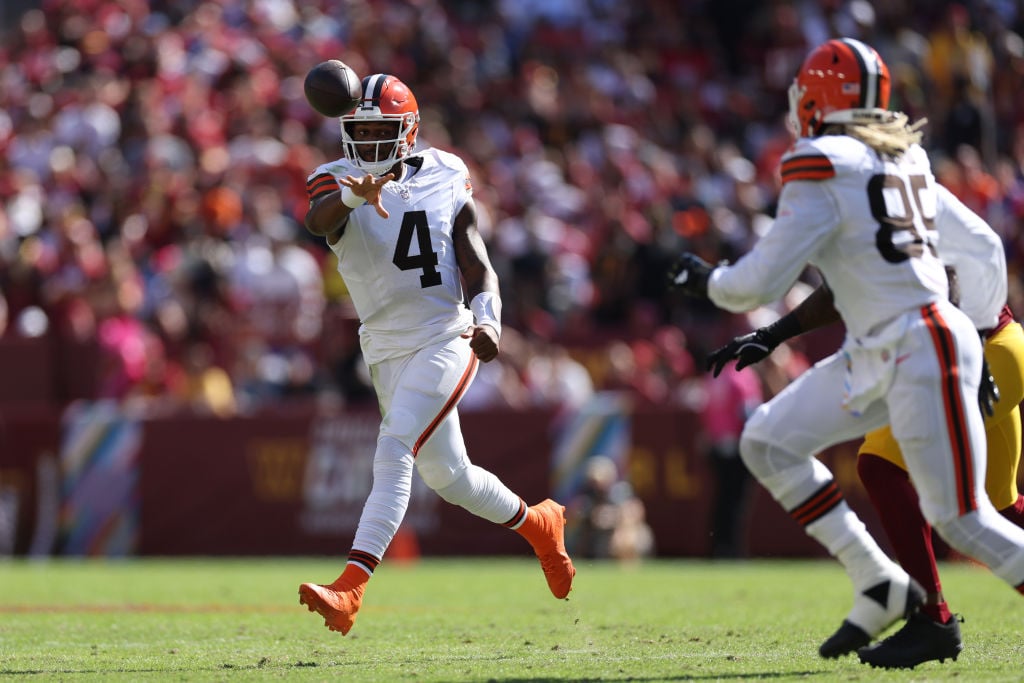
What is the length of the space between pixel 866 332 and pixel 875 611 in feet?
3.08

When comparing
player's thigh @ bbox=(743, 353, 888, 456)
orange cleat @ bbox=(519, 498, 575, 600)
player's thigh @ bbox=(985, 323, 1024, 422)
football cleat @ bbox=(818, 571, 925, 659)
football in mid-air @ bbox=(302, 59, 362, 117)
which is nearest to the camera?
football cleat @ bbox=(818, 571, 925, 659)

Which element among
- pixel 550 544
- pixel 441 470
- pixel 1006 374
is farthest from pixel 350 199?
pixel 1006 374

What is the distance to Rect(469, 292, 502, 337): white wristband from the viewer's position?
642 cm

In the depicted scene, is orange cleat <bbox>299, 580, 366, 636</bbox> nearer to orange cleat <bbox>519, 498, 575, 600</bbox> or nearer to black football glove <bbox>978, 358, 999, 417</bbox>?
orange cleat <bbox>519, 498, 575, 600</bbox>

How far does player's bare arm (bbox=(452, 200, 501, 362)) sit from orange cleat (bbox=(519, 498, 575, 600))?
3.14 ft

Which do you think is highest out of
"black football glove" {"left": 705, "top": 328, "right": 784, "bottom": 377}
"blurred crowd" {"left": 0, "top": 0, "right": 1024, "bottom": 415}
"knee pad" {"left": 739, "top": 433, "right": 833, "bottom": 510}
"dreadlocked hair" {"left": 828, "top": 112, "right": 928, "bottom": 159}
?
"dreadlocked hair" {"left": 828, "top": 112, "right": 928, "bottom": 159}

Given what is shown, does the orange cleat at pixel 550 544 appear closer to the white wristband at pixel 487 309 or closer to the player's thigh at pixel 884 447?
the white wristband at pixel 487 309

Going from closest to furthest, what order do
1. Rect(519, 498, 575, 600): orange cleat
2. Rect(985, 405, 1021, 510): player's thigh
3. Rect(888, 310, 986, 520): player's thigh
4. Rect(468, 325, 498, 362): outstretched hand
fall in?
Rect(888, 310, 986, 520): player's thigh → Rect(985, 405, 1021, 510): player's thigh → Rect(468, 325, 498, 362): outstretched hand → Rect(519, 498, 575, 600): orange cleat

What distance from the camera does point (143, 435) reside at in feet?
47.8

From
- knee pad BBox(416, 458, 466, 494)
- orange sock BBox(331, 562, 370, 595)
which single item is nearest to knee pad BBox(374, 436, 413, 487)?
knee pad BBox(416, 458, 466, 494)

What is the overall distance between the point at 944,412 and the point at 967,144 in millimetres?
9939

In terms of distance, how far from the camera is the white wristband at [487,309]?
21.1 feet

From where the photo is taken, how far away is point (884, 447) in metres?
6.13

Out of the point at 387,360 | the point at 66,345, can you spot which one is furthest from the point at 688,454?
the point at 387,360
